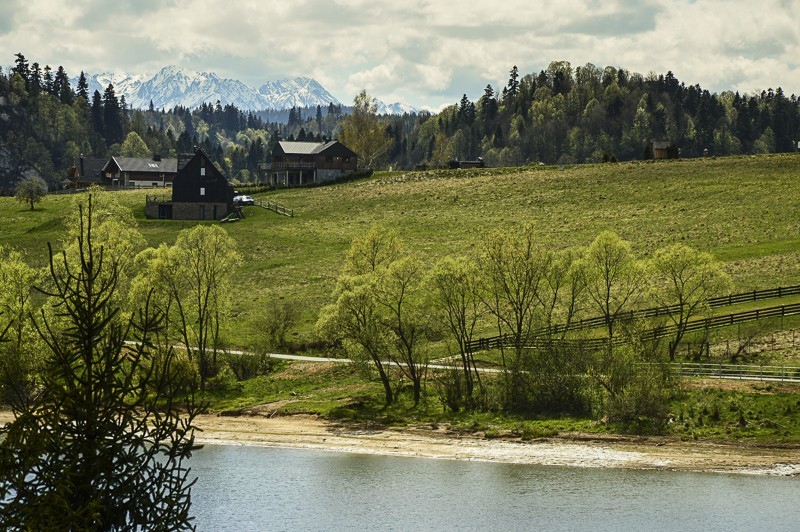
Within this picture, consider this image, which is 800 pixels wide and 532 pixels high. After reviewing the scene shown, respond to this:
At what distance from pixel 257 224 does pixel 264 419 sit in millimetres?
63357

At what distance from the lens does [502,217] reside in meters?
122

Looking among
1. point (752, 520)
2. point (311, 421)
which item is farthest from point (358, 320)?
point (752, 520)

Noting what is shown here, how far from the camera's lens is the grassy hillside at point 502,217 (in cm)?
9288

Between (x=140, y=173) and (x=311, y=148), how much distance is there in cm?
4209

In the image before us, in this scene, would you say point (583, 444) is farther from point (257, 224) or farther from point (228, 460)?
point (257, 224)

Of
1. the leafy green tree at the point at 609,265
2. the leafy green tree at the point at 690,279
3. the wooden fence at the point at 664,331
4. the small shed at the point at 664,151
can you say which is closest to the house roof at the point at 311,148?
the small shed at the point at 664,151

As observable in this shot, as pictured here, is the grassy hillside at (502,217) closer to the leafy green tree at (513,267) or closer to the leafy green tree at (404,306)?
the leafy green tree at (404,306)

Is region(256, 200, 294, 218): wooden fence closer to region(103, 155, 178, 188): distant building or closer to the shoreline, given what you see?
region(103, 155, 178, 188): distant building

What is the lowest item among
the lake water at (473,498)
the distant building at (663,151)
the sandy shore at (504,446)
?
the lake water at (473,498)

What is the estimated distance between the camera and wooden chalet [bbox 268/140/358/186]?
557ft

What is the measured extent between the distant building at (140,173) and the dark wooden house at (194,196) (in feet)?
203

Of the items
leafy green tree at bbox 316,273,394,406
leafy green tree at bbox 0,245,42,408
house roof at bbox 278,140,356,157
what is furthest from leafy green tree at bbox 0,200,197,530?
house roof at bbox 278,140,356,157

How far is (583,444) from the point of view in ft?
175

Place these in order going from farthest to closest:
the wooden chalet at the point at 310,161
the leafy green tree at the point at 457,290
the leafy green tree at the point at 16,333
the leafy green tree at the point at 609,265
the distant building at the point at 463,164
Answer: the distant building at the point at 463,164 < the wooden chalet at the point at 310,161 < the leafy green tree at the point at 609,265 < the leafy green tree at the point at 457,290 < the leafy green tree at the point at 16,333
